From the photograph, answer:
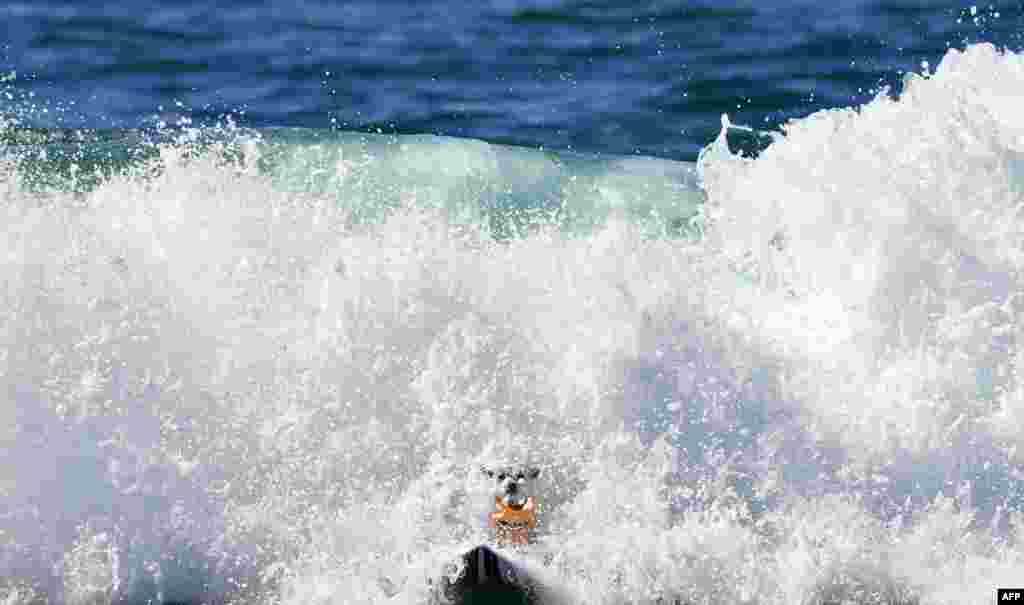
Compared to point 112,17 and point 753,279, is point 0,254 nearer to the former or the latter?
point 753,279

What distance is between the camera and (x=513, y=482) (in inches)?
287

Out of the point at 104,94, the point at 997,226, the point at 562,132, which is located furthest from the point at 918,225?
the point at 104,94

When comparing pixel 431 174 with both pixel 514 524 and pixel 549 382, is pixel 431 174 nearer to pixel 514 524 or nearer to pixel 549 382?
pixel 549 382

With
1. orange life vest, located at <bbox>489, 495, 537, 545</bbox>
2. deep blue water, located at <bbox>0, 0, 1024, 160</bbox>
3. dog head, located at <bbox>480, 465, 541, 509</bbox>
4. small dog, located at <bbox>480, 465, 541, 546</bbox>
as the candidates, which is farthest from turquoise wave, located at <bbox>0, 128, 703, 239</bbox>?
orange life vest, located at <bbox>489, 495, 537, 545</bbox>

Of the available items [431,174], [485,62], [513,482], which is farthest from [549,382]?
[485,62]

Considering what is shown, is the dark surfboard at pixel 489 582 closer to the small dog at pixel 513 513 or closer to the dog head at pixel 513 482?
the small dog at pixel 513 513

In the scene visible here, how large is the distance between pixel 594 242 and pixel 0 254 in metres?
2.85

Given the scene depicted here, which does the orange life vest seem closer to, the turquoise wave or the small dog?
the small dog

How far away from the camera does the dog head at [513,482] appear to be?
23.9ft

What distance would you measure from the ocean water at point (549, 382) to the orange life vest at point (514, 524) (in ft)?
0.43

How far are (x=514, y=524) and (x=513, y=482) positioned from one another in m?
0.18

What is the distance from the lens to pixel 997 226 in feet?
27.8

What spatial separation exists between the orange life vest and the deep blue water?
511 centimetres

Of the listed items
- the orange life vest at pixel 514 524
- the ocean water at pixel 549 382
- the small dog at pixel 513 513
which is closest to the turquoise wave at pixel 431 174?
the ocean water at pixel 549 382
